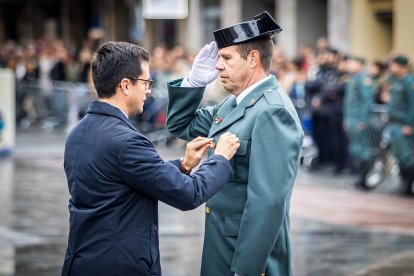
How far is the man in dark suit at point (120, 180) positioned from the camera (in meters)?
4.90

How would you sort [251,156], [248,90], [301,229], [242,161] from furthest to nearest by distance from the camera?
[301,229]
[248,90]
[242,161]
[251,156]

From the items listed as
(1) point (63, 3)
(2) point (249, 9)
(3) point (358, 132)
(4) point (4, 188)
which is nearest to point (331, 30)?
(2) point (249, 9)

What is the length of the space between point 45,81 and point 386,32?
28.4ft

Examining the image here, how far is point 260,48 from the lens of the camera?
17.3ft

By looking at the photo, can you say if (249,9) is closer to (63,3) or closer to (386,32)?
(386,32)

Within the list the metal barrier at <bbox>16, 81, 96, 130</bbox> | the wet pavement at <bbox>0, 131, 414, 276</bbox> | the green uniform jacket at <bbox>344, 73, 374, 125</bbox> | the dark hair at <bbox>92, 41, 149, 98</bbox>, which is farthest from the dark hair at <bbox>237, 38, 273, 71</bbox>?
the metal barrier at <bbox>16, 81, 96, 130</bbox>

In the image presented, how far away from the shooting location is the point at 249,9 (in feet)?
99.2

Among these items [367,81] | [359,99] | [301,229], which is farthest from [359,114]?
[301,229]

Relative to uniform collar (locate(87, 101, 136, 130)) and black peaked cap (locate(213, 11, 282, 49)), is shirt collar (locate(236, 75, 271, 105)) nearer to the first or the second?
black peaked cap (locate(213, 11, 282, 49))

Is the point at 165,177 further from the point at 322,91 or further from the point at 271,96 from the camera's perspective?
the point at 322,91

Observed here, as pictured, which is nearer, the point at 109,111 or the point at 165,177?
the point at 165,177

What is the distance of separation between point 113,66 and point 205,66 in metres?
0.75

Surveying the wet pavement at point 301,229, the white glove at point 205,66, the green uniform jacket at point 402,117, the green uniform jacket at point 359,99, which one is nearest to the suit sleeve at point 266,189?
the white glove at point 205,66

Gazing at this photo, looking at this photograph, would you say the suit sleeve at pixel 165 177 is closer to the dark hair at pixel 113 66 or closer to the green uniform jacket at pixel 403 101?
the dark hair at pixel 113 66
